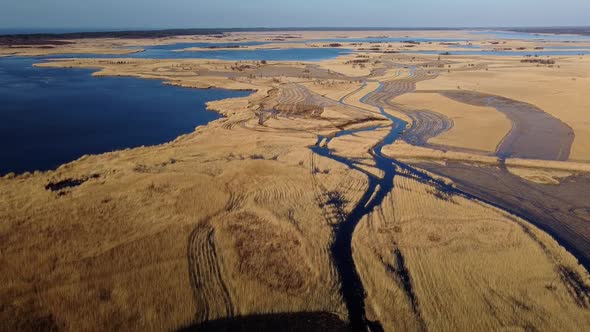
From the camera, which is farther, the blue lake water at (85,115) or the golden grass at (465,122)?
the golden grass at (465,122)

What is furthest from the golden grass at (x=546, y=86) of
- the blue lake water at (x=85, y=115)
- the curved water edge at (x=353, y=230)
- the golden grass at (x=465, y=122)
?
the blue lake water at (x=85, y=115)

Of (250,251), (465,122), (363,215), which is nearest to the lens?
(250,251)

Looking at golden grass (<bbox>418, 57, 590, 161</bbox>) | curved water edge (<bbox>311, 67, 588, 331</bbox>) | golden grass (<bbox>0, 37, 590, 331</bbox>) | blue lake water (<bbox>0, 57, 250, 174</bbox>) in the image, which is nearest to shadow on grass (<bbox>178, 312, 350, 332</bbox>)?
golden grass (<bbox>0, 37, 590, 331</bbox>)

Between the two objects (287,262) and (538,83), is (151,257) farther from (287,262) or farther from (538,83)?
(538,83)

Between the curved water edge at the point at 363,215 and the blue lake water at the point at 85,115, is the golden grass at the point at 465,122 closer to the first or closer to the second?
the curved water edge at the point at 363,215

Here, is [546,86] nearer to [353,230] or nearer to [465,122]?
[465,122]

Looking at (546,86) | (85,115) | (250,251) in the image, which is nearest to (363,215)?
(250,251)

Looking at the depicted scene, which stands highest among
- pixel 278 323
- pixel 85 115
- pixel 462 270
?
pixel 85 115

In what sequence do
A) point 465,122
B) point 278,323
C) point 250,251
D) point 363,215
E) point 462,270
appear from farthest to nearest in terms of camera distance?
1. point 465,122
2. point 363,215
3. point 250,251
4. point 462,270
5. point 278,323
